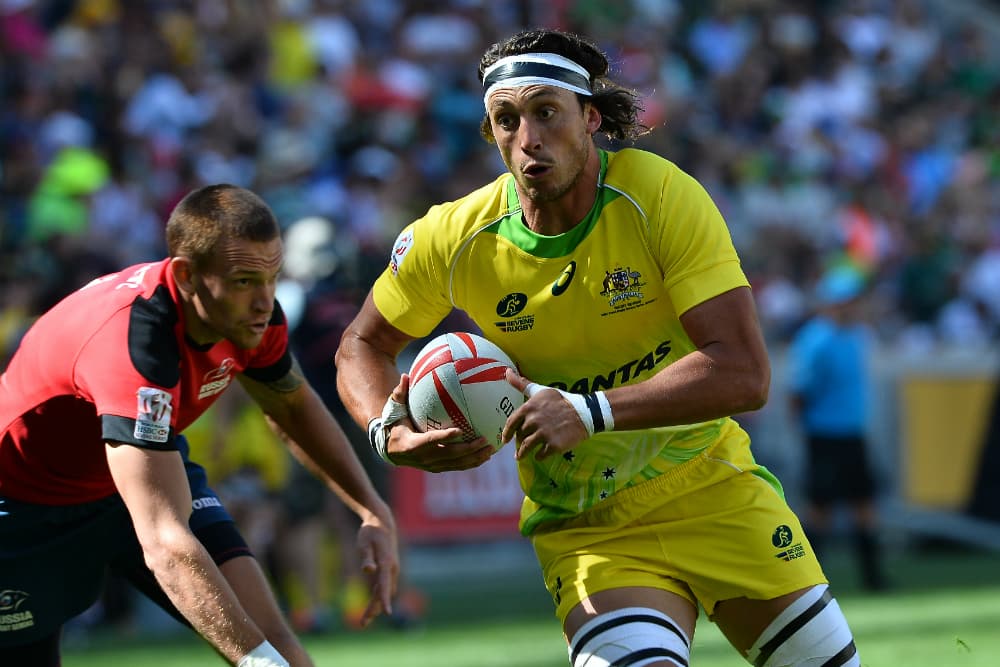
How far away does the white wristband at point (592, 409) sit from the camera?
430cm

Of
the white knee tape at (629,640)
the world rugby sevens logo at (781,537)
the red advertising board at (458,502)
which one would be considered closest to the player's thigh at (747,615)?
the world rugby sevens logo at (781,537)

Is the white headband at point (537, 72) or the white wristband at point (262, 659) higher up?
the white headband at point (537, 72)

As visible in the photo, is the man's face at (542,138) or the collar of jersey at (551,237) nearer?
the man's face at (542,138)

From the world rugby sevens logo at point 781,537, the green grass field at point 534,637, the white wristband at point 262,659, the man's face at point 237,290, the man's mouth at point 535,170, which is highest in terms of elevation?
the man's mouth at point 535,170

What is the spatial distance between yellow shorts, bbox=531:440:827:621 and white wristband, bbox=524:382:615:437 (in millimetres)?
643

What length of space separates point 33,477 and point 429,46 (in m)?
11.7

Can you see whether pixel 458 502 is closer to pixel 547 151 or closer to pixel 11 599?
pixel 11 599

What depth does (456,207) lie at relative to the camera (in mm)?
5117

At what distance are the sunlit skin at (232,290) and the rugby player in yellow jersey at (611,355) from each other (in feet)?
1.52

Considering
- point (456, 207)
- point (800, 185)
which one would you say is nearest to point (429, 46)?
point (800, 185)

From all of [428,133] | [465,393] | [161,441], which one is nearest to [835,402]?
[428,133]

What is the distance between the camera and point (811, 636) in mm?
4738

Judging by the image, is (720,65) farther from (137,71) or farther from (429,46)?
(137,71)

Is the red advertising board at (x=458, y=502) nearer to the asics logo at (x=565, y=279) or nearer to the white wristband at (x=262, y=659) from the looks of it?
the asics logo at (x=565, y=279)
